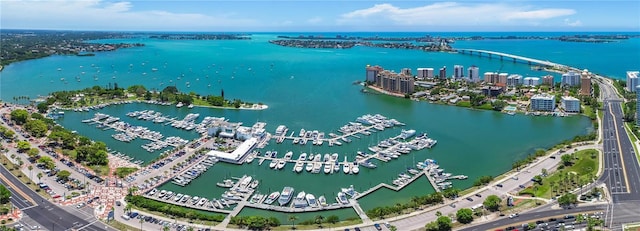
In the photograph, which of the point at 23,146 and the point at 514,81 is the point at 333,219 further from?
the point at 514,81

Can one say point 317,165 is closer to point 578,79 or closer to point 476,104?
point 476,104

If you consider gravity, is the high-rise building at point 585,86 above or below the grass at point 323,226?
above

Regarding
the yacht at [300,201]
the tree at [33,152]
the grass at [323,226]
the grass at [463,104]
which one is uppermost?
the grass at [463,104]

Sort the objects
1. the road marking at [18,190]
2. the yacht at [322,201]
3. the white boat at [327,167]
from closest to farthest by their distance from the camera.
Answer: the road marking at [18,190] → the yacht at [322,201] → the white boat at [327,167]

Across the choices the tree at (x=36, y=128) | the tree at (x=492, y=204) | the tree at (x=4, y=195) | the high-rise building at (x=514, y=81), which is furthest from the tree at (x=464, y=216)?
the high-rise building at (x=514, y=81)

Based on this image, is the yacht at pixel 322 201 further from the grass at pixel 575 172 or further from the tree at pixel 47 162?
the tree at pixel 47 162

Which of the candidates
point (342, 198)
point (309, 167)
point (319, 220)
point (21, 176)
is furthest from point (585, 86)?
point (21, 176)

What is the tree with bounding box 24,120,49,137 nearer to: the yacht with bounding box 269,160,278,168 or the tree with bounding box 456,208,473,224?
the yacht with bounding box 269,160,278,168
